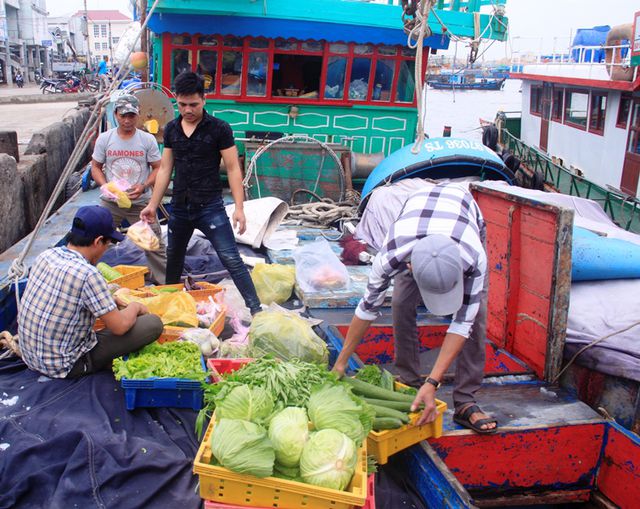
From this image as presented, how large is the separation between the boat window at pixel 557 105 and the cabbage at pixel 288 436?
16.3 meters

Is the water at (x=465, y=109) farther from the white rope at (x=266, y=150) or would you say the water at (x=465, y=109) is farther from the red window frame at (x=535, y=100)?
the white rope at (x=266, y=150)

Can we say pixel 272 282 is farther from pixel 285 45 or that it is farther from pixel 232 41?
pixel 285 45

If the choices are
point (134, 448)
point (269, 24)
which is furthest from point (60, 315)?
point (269, 24)

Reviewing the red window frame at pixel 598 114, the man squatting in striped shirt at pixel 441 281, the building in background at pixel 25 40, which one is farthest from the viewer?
the building in background at pixel 25 40

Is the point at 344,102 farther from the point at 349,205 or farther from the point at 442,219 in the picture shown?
the point at 442,219

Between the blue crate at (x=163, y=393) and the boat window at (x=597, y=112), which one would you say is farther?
the boat window at (x=597, y=112)

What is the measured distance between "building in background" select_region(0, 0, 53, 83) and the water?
107 ft

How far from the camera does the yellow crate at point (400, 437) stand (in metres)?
2.81

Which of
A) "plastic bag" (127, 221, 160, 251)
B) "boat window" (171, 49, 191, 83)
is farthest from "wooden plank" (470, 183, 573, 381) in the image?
"boat window" (171, 49, 191, 83)

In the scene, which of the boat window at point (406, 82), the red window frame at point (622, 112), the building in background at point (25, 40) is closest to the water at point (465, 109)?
the red window frame at point (622, 112)

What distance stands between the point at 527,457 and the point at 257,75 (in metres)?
7.62

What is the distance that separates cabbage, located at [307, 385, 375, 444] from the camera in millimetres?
2469

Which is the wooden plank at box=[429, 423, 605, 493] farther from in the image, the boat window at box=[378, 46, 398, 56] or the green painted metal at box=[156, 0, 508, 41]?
the boat window at box=[378, 46, 398, 56]

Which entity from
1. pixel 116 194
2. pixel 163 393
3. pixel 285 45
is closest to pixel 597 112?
pixel 285 45
